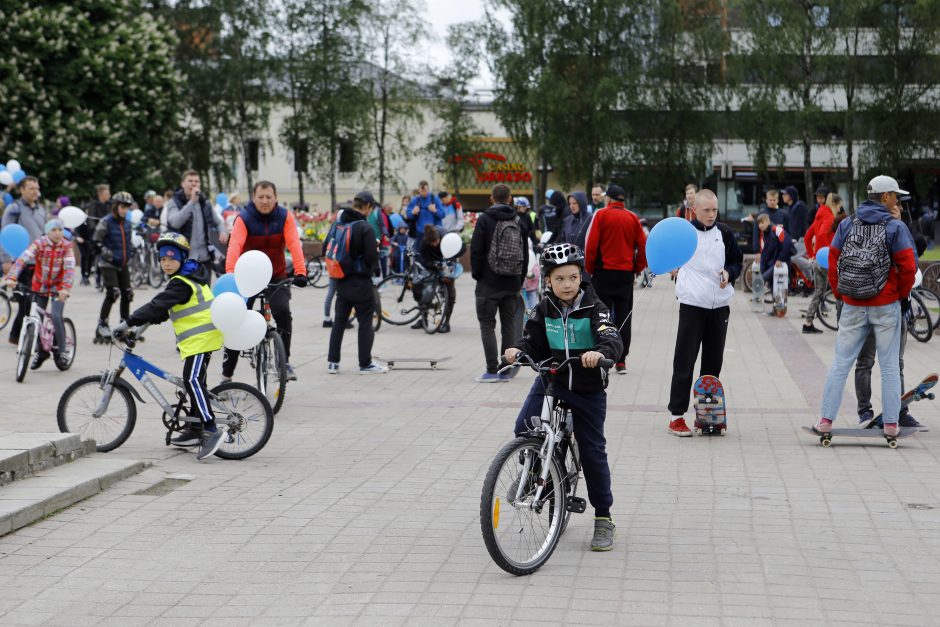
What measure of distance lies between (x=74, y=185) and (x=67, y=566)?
3361cm

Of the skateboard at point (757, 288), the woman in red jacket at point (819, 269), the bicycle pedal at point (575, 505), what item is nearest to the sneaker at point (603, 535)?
the bicycle pedal at point (575, 505)

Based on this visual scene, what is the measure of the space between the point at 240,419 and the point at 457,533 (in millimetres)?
2575

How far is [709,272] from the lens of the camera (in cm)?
902

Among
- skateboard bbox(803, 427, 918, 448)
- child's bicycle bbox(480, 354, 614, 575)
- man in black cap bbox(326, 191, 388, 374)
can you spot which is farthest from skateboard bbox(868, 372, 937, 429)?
man in black cap bbox(326, 191, 388, 374)

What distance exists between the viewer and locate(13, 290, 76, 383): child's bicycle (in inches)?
460

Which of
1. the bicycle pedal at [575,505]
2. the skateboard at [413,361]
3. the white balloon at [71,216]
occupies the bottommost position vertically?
the skateboard at [413,361]

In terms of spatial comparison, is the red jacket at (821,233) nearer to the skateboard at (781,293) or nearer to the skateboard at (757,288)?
the skateboard at (781,293)

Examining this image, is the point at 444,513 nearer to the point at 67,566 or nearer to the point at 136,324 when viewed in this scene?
the point at 67,566

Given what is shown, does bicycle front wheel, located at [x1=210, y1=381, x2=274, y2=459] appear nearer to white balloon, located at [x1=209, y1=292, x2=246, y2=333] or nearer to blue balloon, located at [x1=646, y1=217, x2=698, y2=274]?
white balloon, located at [x1=209, y1=292, x2=246, y2=333]

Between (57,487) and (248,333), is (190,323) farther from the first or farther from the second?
(57,487)

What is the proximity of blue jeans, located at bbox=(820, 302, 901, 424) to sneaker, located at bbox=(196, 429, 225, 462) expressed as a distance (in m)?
4.25

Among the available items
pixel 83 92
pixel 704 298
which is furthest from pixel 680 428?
pixel 83 92

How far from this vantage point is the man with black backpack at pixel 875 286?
8312 mm

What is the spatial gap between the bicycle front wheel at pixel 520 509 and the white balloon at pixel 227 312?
3266 mm
